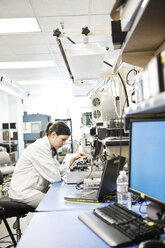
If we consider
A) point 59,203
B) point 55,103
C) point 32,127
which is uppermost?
point 55,103

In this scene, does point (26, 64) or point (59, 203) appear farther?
point (26, 64)

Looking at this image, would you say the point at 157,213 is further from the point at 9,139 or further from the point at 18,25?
the point at 9,139

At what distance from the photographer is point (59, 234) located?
1141 millimetres

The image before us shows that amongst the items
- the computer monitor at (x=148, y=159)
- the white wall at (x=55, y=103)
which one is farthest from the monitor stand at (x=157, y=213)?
the white wall at (x=55, y=103)

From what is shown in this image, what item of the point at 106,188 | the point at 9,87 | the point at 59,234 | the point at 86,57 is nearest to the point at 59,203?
the point at 106,188

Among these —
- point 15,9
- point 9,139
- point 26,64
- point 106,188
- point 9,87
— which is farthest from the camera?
point 9,87

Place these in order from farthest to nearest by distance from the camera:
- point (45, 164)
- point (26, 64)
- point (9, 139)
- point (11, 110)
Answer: point (11, 110) < point (9, 139) < point (26, 64) < point (45, 164)

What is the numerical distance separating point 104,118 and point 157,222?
68.9 inches

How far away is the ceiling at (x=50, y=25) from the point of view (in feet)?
10.2

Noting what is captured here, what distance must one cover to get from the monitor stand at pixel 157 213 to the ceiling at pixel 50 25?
4.07ft

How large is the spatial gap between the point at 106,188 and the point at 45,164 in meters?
0.88

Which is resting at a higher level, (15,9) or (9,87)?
(15,9)

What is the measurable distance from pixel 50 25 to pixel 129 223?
3287 millimetres

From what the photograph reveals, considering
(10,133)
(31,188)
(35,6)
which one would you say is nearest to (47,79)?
(10,133)
